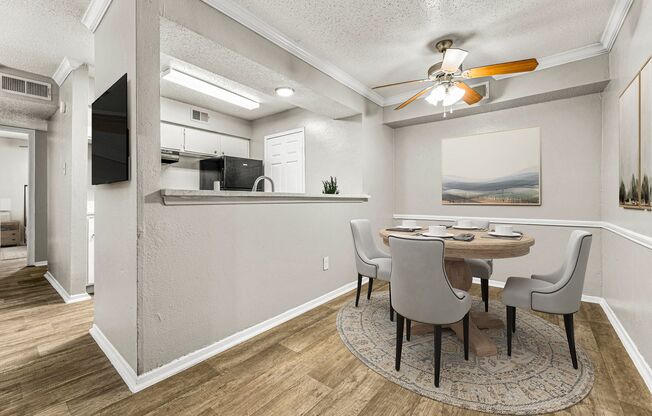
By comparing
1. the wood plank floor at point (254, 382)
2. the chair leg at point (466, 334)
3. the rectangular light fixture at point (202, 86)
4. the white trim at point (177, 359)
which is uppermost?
the rectangular light fixture at point (202, 86)

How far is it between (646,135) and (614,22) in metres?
1.21

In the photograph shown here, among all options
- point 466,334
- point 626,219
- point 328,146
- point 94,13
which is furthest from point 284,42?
point 626,219

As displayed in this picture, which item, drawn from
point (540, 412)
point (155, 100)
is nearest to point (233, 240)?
point (155, 100)

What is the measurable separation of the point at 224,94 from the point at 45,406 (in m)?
3.14

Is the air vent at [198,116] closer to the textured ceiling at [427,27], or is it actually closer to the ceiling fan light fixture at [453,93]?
the textured ceiling at [427,27]

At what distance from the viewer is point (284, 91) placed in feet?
9.80

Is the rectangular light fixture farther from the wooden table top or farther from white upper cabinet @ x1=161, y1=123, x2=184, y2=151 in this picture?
the wooden table top

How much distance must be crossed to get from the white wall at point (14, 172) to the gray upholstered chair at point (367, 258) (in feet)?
26.6

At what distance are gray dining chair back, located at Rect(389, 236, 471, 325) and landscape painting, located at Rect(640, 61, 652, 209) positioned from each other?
4.04ft

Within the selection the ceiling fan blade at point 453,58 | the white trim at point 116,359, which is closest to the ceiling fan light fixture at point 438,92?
the ceiling fan blade at point 453,58

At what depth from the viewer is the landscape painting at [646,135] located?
5.46ft

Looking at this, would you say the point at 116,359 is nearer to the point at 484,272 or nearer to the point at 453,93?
the point at 484,272

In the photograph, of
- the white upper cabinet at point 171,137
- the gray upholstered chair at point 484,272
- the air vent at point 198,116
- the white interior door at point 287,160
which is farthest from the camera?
the white interior door at point 287,160

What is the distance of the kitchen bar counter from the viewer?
1.78 meters
